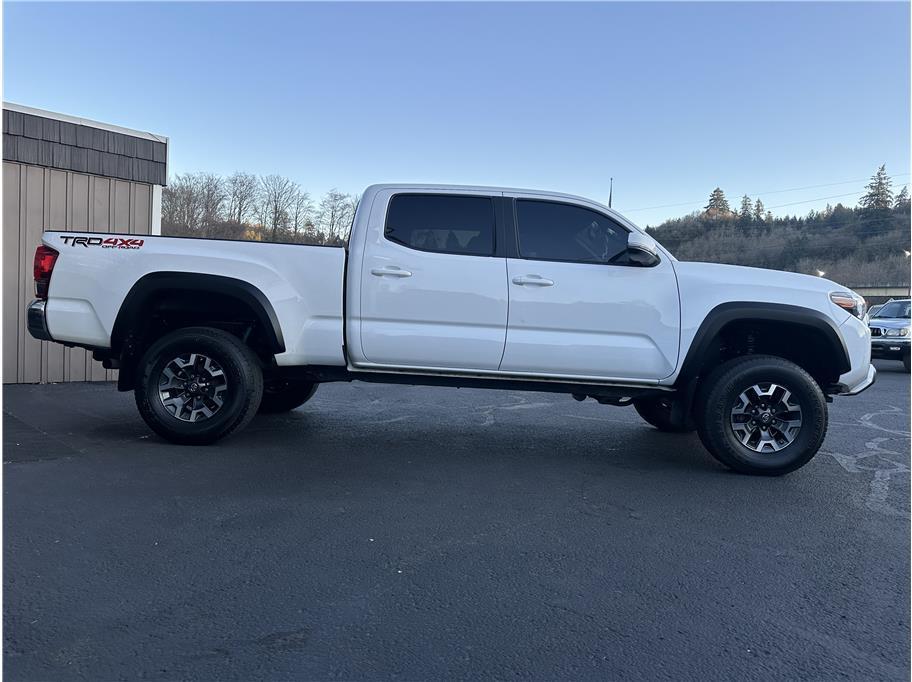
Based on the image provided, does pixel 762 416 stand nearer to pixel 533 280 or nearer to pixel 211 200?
pixel 533 280

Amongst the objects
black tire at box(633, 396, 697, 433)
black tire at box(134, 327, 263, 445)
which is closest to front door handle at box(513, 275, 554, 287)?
black tire at box(633, 396, 697, 433)

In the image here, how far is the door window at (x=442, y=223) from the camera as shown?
5570mm

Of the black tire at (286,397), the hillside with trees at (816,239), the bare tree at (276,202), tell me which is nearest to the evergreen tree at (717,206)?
the hillside with trees at (816,239)

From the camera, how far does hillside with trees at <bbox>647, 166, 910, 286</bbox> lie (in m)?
56.0

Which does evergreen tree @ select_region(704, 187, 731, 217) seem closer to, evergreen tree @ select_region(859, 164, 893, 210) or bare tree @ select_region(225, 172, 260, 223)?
evergreen tree @ select_region(859, 164, 893, 210)

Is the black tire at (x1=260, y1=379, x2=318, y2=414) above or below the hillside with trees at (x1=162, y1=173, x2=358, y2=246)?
Answer: below

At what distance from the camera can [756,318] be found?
5355 mm

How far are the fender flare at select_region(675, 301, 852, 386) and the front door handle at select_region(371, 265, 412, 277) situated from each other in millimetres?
2216

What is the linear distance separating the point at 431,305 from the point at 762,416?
2.62 meters

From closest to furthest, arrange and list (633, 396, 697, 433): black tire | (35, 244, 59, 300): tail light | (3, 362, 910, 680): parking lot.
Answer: (3, 362, 910, 680): parking lot, (35, 244, 59, 300): tail light, (633, 396, 697, 433): black tire

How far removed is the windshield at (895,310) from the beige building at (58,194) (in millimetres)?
16943

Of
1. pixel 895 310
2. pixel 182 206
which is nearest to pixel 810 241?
pixel 895 310

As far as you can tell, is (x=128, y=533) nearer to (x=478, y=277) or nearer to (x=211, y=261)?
(x=211, y=261)

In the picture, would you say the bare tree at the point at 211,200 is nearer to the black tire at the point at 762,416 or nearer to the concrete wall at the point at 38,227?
the concrete wall at the point at 38,227
